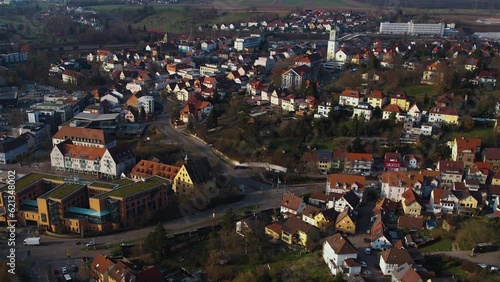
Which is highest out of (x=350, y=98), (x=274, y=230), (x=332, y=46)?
(x=332, y=46)

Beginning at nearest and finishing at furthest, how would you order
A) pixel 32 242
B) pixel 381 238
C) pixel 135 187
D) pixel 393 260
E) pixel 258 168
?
pixel 393 260, pixel 381 238, pixel 32 242, pixel 135 187, pixel 258 168

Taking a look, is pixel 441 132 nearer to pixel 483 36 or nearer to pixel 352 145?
pixel 352 145

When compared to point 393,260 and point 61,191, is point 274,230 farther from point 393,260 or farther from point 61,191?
point 61,191

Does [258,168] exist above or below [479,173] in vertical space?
below

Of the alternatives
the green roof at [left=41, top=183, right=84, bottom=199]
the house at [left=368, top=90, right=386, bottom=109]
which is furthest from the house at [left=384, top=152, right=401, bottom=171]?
the green roof at [left=41, top=183, right=84, bottom=199]

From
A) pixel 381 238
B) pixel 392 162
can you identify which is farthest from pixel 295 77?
pixel 381 238

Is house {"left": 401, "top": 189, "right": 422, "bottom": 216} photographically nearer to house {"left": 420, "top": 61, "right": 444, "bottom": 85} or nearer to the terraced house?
the terraced house

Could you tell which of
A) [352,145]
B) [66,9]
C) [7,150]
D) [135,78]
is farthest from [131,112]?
[66,9]
